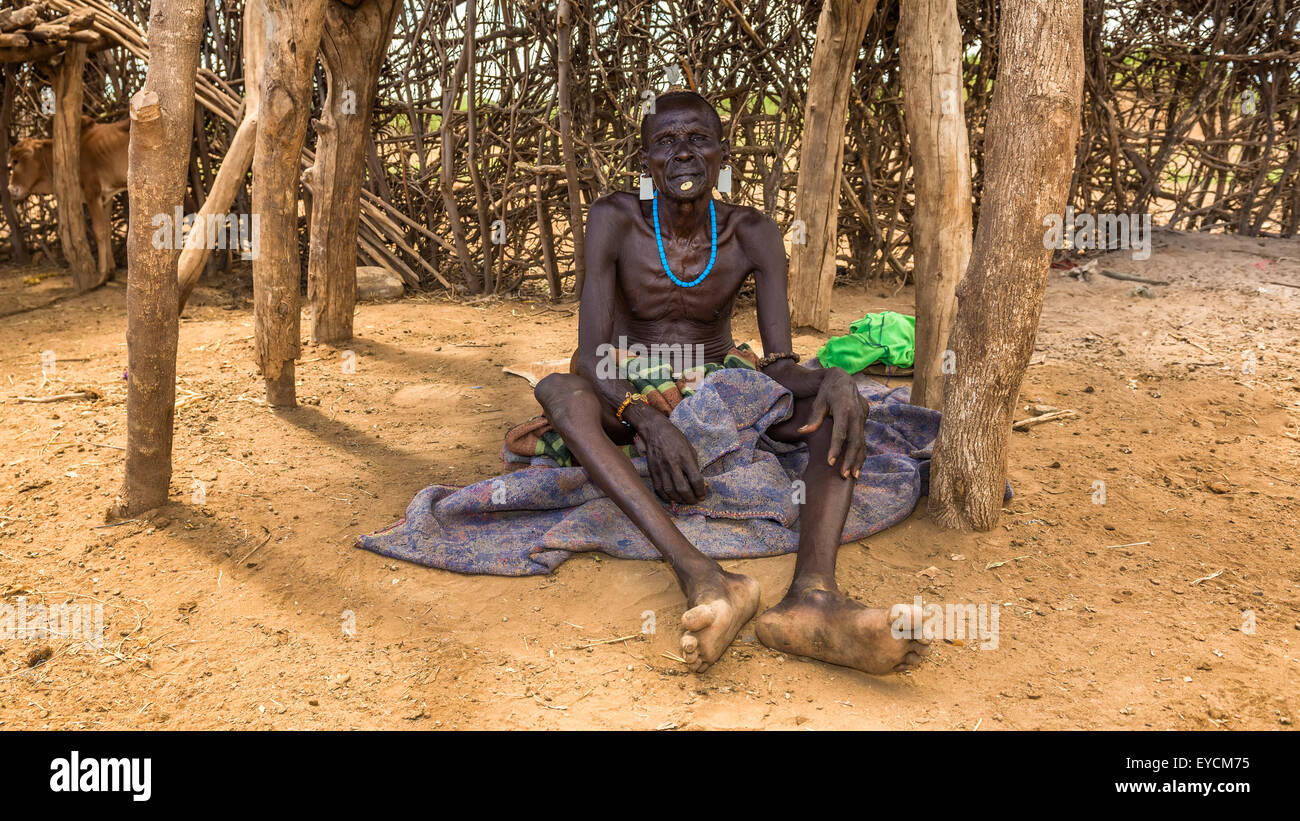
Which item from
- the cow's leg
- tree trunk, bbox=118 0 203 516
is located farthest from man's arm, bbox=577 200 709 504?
the cow's leg

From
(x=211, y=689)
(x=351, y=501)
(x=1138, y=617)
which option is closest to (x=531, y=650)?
(x=211, y=689)

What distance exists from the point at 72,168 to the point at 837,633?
6231 millimetres

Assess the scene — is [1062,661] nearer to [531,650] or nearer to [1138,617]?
[1138,617]

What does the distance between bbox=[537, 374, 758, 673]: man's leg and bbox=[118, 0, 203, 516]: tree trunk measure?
1.25 m

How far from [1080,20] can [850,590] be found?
1762 mm

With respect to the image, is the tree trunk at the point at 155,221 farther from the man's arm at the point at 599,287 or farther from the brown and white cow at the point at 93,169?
the brown and white cow at the point at 93,169

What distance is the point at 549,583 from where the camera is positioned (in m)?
2.63

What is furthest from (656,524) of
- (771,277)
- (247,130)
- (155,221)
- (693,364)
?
(247,130)

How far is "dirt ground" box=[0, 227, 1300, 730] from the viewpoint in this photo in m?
2.08

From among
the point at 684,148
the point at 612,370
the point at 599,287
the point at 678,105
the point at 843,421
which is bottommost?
the point at 843,421

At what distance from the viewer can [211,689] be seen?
215cm

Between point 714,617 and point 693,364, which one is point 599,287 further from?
point 714,617

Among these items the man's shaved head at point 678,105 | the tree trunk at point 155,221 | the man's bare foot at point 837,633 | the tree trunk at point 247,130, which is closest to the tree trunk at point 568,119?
the tree trunk at point 247,130

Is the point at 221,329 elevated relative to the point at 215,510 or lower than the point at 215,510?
elevated
